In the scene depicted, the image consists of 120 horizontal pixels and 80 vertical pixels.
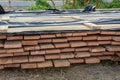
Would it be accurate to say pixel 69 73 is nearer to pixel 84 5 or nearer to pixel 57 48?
pixel 57 48

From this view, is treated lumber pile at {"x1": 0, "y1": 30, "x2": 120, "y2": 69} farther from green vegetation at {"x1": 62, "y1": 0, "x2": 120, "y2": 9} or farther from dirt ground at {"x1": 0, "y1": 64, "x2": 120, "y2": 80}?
green vegetation at {"x1": 62, "y1": 0, "x2": 120, "y2": 9}

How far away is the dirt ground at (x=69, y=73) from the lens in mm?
3902

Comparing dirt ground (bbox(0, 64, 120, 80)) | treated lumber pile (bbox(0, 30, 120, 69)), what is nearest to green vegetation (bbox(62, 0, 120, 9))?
treated lumber pile (bbox(0, 30, 120, 69))

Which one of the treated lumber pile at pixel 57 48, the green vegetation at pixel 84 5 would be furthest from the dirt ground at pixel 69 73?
the green vegetation at pixel 84 5

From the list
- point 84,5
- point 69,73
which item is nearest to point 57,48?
point 69,73

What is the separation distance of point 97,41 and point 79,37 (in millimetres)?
368

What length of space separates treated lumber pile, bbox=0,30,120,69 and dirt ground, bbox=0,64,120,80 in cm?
12

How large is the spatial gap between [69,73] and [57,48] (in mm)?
486

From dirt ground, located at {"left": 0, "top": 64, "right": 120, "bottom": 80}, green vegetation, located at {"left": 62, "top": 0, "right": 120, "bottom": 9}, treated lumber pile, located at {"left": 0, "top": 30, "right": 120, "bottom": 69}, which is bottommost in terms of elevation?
dirt ground, located at {"left": 0, "top": 64, "right": 120, "bottom": 80}

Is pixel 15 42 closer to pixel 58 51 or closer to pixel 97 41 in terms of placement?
pixel 58 51

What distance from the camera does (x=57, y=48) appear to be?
13.4 ft

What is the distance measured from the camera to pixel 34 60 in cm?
398

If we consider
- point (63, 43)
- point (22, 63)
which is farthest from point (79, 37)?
point (22, 63)

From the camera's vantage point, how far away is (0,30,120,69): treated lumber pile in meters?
3.91
